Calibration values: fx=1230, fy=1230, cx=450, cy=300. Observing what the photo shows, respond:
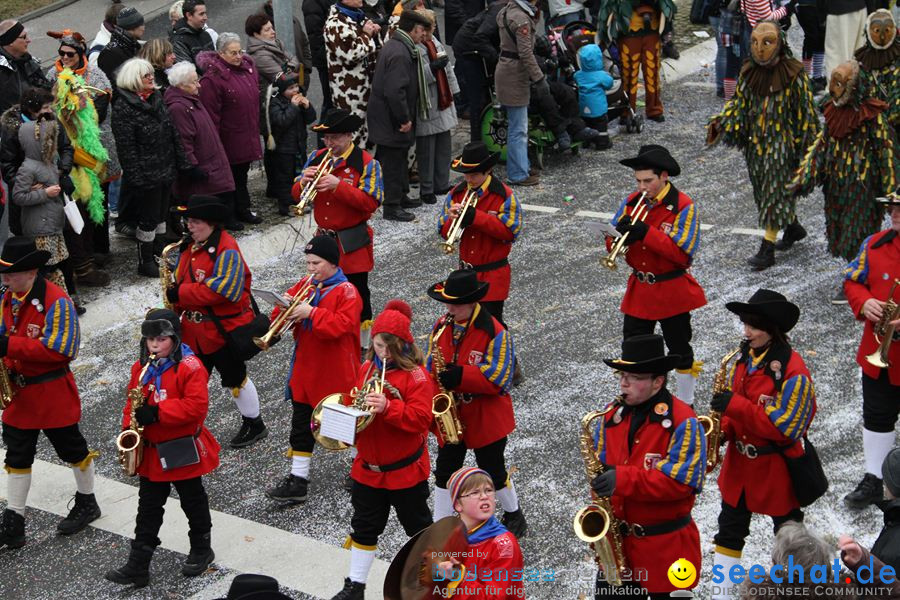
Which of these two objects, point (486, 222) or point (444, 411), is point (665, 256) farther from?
point (444, 411)

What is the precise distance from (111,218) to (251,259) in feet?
6.29

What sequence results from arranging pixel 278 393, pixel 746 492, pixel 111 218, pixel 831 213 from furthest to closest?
pixel 111 218
pixel 831 213
pixel 278 393
pixel 746 492

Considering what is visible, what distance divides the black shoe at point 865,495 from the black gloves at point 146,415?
4.17 m

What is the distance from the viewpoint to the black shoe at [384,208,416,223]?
41.8ft

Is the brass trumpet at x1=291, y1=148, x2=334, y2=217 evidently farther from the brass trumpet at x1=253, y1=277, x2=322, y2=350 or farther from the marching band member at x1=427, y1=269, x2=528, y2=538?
the marching band member at x1=427, y1=269, x2=528, y2=538

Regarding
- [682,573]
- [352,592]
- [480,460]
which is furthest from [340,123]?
[682,573]

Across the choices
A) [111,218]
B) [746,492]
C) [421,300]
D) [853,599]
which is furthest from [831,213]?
[111,218]

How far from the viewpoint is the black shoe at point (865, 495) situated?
7.49 metres

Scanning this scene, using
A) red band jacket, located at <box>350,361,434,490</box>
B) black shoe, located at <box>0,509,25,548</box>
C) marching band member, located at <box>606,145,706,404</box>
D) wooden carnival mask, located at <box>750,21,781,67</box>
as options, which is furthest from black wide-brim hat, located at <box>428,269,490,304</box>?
wooden carnival mask, located at <box>750,21,781,67</box>

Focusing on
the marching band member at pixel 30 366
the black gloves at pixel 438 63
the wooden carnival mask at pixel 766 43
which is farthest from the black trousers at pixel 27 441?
the black gloves at pixel 438 63

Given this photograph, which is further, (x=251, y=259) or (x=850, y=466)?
(x=251, y=259)

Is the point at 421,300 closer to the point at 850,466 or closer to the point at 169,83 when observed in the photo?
the point at 169,83

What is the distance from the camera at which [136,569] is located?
7.29m

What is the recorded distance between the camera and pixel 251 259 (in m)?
11.9
